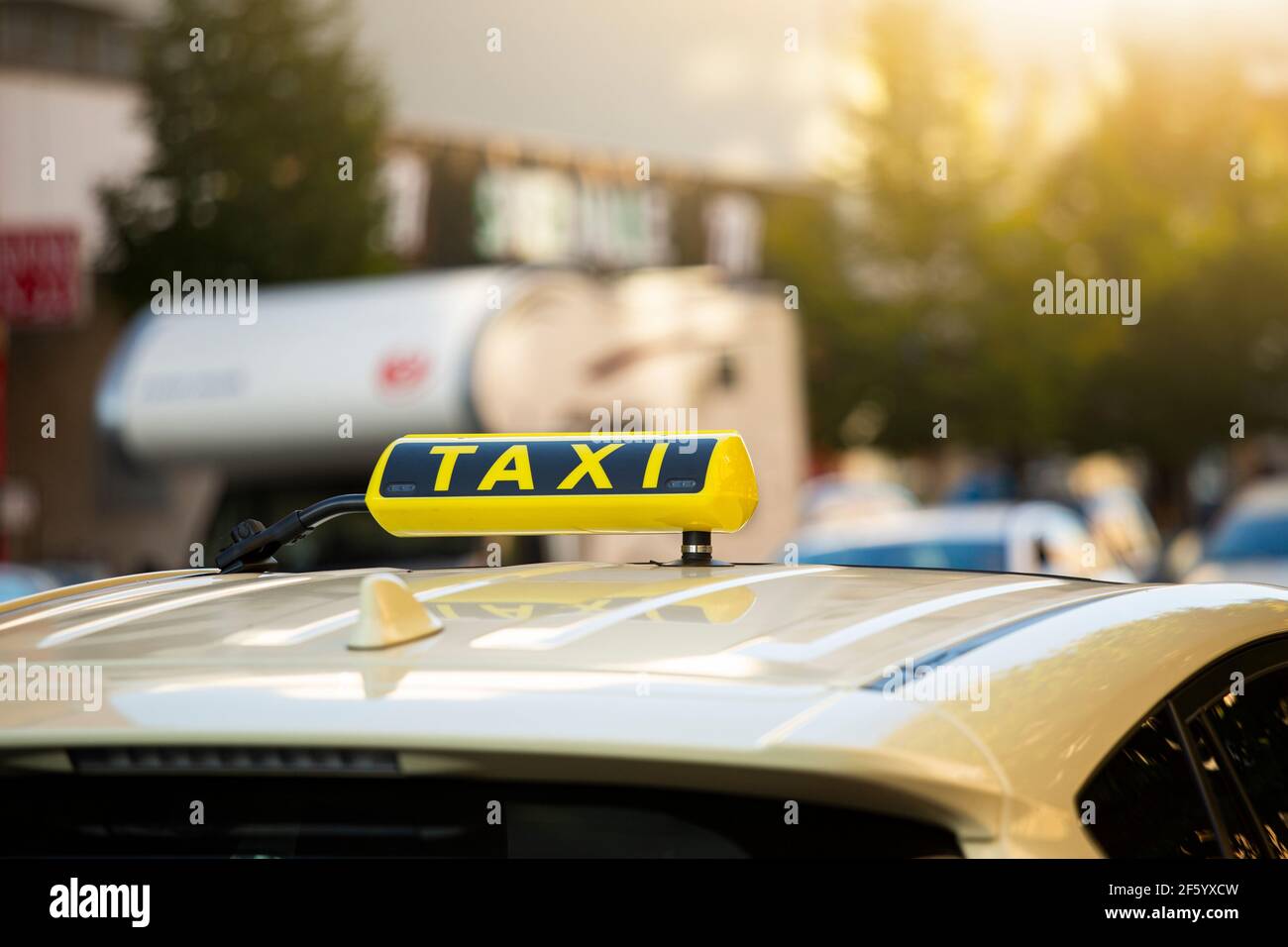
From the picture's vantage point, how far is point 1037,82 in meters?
35.8

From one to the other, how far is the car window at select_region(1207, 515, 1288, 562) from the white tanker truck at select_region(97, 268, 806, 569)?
135 inches

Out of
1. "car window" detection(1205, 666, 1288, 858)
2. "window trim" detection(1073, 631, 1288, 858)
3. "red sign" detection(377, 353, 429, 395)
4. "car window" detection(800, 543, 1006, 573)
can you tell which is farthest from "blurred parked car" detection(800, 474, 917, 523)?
"window trim" detection(1073, 631, 1288, 858)

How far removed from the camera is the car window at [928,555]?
36.3 ft

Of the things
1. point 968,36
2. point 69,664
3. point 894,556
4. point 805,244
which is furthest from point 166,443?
point 968,36

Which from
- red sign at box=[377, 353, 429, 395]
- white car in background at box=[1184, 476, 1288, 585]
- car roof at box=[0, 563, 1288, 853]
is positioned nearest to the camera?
car roof at box=[0, 563, 1288, 853]

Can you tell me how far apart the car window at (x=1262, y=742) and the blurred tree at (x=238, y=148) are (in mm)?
21394

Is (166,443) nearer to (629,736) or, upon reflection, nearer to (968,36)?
(629,736)

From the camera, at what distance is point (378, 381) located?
38.1 feet

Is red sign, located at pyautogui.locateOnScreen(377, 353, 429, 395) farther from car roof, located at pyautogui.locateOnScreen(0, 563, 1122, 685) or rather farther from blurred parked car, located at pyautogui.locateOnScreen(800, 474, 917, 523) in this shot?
blurred parked car, located at pyautogui.locateOnScreen(800, 474, 917, 523)

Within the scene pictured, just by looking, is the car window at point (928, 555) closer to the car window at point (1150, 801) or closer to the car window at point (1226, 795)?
the car window at point (1226, 795)

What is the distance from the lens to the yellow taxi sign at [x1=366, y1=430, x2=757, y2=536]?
2.35m

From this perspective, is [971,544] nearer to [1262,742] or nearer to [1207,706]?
[1262,742]

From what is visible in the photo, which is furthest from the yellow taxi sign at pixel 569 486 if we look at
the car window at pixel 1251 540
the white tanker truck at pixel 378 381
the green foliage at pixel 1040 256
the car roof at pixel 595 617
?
the green foliage at pixel 1040 256

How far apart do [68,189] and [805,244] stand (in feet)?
43.2
